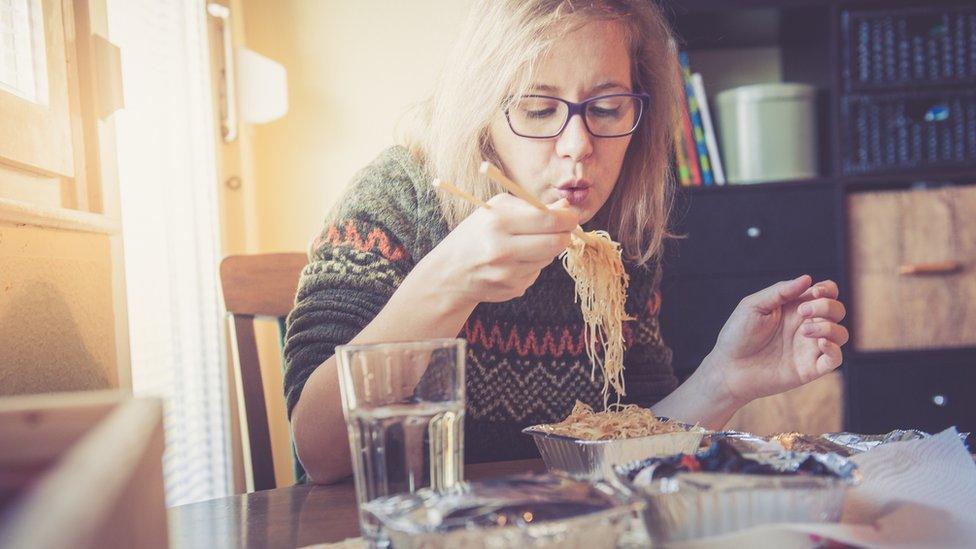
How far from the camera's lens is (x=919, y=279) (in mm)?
2268

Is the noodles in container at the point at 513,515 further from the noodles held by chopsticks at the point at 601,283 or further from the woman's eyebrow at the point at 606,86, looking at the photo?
the woman's eyebrow at the point at 606,86

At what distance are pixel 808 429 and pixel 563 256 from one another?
1304mm

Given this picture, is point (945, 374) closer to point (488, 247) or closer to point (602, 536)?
point (488, 247)

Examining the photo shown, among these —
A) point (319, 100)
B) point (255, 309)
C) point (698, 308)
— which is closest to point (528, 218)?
point (255, 309)

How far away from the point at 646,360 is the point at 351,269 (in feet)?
1.94

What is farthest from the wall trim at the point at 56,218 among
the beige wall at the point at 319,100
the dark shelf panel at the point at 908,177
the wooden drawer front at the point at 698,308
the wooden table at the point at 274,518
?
the dark shelf panel at the point at 908,177

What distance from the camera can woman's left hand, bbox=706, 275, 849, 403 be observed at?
45.7 inches

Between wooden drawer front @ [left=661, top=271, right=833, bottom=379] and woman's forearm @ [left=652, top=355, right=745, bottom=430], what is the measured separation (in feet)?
3.21

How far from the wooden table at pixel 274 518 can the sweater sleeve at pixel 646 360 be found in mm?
546

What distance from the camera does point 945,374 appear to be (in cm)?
228

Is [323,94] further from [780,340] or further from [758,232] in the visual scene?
[780,340]

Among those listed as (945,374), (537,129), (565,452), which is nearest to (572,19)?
(537,129)

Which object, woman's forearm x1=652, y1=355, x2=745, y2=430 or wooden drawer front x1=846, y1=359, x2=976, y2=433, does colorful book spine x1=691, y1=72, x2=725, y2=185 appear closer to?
wooden drawer front x1=846, y1=359, x2=976, y2=433

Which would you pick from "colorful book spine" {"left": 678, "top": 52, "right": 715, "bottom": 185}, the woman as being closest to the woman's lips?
the woman
